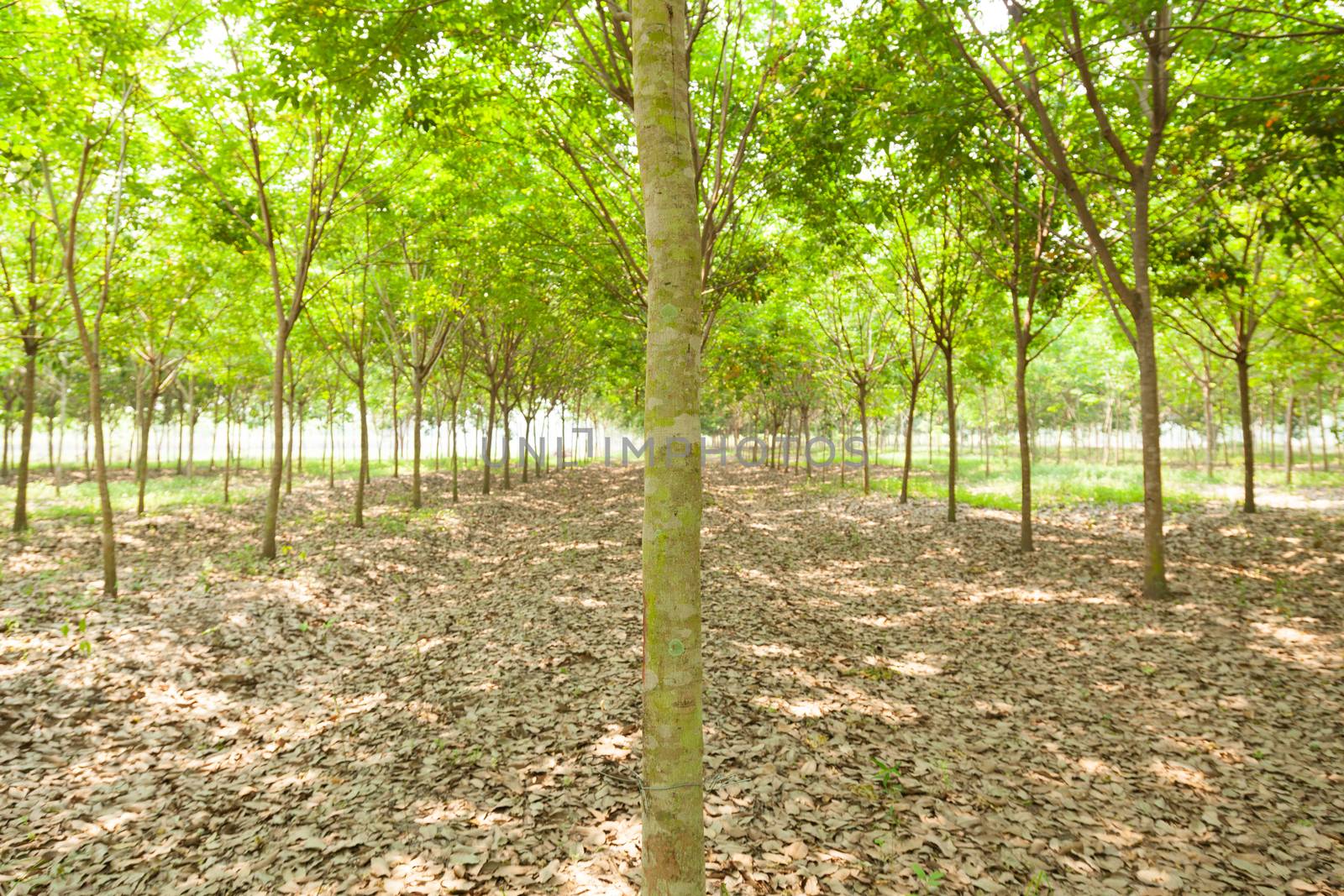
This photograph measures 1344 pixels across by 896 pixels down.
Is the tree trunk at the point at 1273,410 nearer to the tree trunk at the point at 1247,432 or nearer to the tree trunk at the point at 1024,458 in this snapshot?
the tree trunk at the point at 1247,432

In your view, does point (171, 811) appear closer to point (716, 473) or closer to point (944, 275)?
point (944, 275)

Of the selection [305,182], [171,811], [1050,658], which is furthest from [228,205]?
[1050,658]

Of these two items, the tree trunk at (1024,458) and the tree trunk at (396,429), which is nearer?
the tree trunk at (1024,458)

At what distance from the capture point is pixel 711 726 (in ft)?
18.3

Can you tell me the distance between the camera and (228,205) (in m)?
10.9

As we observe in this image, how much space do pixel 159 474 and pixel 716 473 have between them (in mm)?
33306

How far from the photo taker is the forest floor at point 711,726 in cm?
400

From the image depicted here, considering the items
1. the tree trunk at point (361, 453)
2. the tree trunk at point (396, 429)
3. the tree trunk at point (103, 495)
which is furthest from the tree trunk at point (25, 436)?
the tree trunk at point (396, 429)

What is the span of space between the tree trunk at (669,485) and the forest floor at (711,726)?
1.32 metres

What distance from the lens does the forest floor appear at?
4.00 m

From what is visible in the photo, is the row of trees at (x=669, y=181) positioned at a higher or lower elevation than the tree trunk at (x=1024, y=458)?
higher

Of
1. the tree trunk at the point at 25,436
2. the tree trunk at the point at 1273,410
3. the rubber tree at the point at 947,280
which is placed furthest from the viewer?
the tree trunk at the point at 1273,410

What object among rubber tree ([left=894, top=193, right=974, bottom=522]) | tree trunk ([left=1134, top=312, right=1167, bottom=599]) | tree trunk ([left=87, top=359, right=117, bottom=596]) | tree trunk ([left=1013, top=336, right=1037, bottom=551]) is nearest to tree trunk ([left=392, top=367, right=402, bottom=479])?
tree trunk ([left=87, top=359, right=117, bottom=596])

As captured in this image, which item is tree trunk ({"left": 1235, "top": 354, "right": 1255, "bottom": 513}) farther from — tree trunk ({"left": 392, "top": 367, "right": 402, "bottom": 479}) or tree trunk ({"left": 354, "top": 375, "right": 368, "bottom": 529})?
tree trunk ({"left": 392, "top": 367, "right": 402, "bottom": 479})
